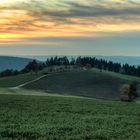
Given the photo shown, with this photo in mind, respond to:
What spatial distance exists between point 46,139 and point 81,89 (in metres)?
135

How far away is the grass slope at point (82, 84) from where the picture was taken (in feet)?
484

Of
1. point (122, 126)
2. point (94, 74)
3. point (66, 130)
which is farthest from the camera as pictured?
point (94, 74)

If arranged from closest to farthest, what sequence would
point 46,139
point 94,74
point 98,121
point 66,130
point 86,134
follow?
point 46,139
point 86,134
point 66,130
point 98,121
point 94,74

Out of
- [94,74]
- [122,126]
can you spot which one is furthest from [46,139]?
[94,74]

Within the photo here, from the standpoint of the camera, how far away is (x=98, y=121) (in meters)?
29.0

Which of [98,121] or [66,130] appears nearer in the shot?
[66,130]

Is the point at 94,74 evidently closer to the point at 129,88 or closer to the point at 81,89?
the point at 81,89

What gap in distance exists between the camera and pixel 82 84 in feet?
554

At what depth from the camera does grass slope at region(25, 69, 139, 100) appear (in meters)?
148

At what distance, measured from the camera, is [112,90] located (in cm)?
15450

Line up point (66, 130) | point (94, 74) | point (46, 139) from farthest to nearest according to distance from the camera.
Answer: point (94, 74) < point (66, 130) < point (46, 139)

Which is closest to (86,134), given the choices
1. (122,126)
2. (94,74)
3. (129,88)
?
(122,126)

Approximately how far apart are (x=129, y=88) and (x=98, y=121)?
90.1 meters

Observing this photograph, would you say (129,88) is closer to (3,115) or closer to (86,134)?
(3,115)
